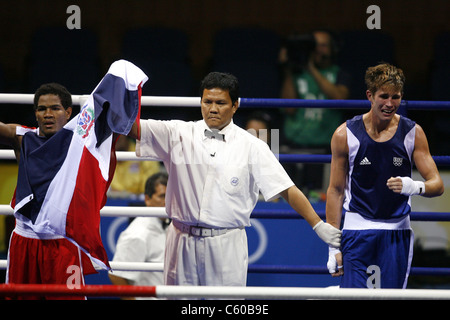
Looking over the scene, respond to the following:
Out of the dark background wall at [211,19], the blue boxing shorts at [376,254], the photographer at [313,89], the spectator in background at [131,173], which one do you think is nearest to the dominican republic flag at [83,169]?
the blue boxing shorts at [376,254]

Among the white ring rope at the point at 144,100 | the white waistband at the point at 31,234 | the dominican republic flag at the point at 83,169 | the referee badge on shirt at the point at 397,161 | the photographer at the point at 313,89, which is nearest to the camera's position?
the dominican republic flag at the point at 83,169

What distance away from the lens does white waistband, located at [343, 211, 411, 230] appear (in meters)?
2.82

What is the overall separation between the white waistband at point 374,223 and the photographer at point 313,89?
1840 mm

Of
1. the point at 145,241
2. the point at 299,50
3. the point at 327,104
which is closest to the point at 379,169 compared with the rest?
the point at 327,104

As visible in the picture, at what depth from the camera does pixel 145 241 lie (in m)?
3.84

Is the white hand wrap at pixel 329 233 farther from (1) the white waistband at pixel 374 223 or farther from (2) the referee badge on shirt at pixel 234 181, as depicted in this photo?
(2) the referee badge on shirt at pixel 234 181

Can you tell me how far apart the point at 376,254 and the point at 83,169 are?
1.32 meters

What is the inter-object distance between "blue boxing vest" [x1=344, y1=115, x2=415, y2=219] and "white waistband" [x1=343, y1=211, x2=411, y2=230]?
0.07ft

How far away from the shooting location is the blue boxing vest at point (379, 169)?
2.82 meters

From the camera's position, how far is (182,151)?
2814 millimetres

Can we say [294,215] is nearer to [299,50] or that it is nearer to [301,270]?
[301,270]
